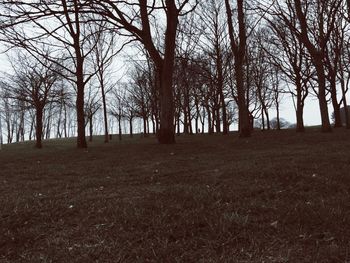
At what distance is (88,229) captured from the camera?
13.6 ft

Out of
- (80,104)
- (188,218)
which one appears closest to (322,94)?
(80,104)

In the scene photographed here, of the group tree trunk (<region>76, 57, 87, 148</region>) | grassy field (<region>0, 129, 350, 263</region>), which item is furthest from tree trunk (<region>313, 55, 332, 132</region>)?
tree trunk (<region>76, 57, 87, 148</region>)

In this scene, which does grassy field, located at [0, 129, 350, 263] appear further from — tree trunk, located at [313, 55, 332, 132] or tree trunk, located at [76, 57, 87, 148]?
tree trunk, located at [313, 55, 332, 132]

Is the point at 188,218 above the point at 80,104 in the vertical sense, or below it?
below

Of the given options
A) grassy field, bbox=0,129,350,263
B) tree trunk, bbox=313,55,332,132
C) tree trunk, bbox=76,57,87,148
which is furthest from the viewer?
tree trunk, bbox=76,57,87,148

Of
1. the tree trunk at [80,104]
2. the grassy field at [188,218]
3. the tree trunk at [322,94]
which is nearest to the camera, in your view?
the grassy field at [188,218]

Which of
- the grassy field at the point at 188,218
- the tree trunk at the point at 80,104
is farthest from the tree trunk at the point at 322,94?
the tree trunk at the point at 80,104

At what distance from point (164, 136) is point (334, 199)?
1191cm

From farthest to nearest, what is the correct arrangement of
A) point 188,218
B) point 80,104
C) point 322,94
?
point 80,104
point 322,94
point 188,218

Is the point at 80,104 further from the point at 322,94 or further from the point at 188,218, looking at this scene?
the point at 188,218

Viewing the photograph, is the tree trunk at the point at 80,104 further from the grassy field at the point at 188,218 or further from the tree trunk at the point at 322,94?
the tree trunk at the point at 322,94

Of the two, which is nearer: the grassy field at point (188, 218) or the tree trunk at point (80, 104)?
the grassy field at point (188, 218)

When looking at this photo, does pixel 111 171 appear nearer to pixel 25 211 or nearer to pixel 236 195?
pixel 25 211

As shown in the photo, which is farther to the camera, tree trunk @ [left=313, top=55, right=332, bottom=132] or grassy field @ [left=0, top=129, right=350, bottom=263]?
tree trunk @ [left=313, top=55, right=332, bottom=132]
